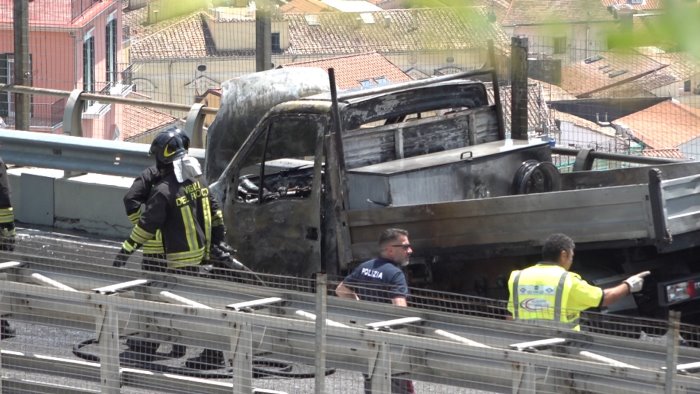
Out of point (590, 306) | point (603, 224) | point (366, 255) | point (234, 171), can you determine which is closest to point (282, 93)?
point (234, 171)

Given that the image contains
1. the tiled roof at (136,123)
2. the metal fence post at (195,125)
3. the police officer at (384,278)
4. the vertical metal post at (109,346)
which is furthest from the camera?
the tiled roof at (136,123)

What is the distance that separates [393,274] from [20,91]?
25.2 ft

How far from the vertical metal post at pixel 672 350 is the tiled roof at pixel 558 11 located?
147 centimetres

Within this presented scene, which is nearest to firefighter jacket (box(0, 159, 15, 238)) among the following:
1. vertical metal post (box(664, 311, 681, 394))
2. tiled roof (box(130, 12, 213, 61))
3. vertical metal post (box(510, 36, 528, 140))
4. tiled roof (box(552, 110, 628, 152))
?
vertical metal post (box(510, 36, 528, 140))

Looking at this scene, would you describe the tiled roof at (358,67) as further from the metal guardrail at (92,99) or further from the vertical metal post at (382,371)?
the vertical metal post at (382,371)

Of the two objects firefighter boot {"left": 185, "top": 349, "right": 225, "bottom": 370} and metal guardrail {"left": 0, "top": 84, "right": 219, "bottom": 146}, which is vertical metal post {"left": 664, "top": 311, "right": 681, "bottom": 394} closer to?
firefighter boot {"left": 185, "top": 349, "right": 225, "bottom": 370}

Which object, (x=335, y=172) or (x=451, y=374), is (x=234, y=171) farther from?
(x=451, y=374)

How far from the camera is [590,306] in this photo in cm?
677

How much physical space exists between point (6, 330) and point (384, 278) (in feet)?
6.75

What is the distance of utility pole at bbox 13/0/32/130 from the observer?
13.5m

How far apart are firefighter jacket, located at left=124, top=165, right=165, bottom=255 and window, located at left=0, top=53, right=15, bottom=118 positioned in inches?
258

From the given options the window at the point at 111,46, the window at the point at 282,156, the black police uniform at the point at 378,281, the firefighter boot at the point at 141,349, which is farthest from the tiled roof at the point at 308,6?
the window at the point at 111,46

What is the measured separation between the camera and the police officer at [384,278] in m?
7.00

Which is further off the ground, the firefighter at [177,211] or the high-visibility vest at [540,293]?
the firefighter at [177,211]
